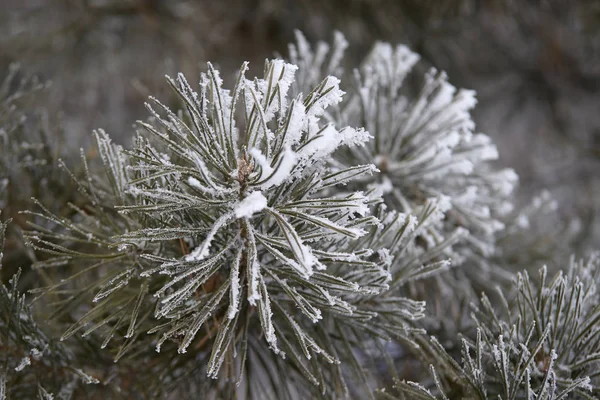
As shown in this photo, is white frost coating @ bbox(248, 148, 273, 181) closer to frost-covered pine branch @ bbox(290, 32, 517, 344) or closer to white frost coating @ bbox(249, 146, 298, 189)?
white frost coating @ bbox(249, 146, 298, 189)

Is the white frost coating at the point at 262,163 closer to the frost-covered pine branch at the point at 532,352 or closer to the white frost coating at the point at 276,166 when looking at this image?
the white frost coating at the point at 276,166

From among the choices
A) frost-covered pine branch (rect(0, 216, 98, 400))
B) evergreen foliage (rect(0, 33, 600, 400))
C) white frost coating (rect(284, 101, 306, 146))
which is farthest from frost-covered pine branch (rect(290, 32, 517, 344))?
frost-covered pine branch (rect(0, 216, 98, 400))

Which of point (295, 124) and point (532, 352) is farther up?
point (295, 124)

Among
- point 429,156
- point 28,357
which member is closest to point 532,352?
point 429,156

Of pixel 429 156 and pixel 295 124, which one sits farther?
pixel 429 156

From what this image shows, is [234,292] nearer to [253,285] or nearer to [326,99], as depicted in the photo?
[253,285]

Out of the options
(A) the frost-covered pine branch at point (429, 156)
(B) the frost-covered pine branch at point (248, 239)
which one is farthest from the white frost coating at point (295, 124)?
(A) the frost-covered pine branch at point (429, 156)

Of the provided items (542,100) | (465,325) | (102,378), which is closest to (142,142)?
(102,378)

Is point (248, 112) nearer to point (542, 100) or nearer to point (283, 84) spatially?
point (283, 84)
